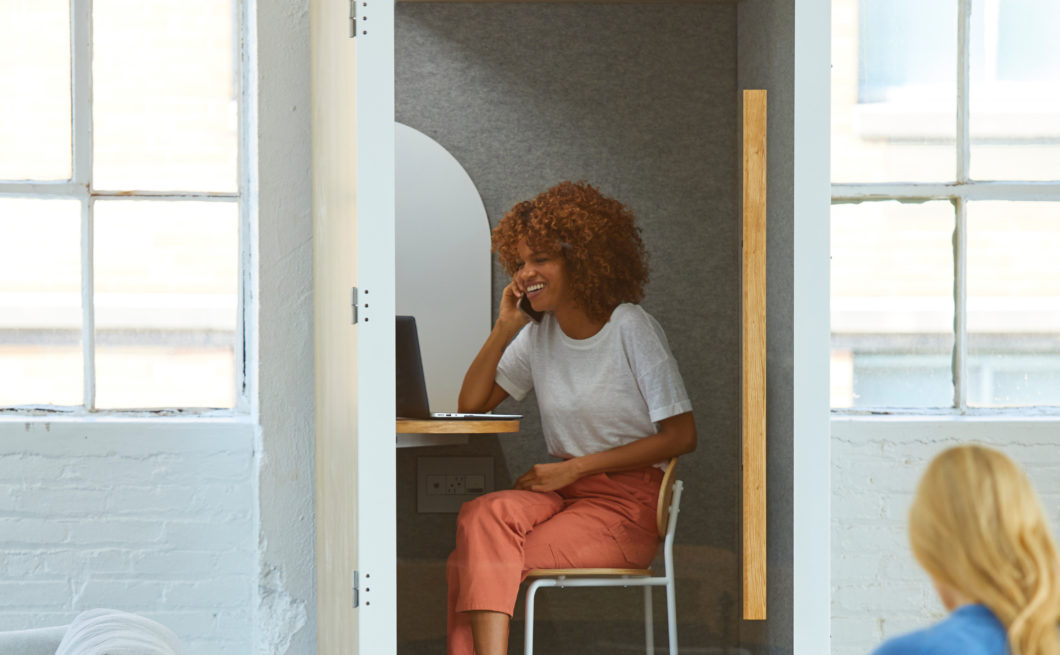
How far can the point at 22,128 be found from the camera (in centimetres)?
321

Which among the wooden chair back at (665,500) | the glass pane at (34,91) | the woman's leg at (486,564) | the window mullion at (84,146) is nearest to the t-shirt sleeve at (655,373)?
the wooden chair back at (665,500)

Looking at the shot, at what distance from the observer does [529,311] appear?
2.86 metres

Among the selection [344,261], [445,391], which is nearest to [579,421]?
[445,391]

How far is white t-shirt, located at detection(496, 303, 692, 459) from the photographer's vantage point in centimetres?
271

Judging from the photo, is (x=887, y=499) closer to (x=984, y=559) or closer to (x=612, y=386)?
(x=612, y=386)

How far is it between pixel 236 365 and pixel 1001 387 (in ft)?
7.28

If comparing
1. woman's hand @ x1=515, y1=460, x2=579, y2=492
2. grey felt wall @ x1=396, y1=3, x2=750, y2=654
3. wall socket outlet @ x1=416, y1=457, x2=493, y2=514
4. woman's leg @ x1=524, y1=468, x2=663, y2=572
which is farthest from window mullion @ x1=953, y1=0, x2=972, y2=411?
wall socket outlet @ x1=416, y1=457, x2=493, y2=514

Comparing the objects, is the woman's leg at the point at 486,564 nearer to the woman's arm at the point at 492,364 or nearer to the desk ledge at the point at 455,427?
the desk ledge at the point at 455,427

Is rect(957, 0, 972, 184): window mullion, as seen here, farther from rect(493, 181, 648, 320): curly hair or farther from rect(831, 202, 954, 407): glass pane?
rect(493, 181, 648, 320): curly hair

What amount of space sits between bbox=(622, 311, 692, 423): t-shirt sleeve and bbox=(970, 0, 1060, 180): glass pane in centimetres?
129

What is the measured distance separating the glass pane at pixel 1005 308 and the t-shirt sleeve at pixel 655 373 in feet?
3.75

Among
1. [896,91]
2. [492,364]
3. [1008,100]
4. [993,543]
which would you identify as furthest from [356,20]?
[1008,100]

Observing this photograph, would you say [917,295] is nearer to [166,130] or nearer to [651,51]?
[651,51]

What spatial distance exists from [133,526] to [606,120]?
5.61ft
